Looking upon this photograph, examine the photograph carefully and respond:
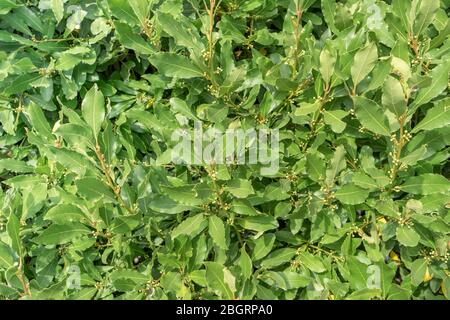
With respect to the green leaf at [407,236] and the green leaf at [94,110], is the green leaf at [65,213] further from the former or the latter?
the green leaf at [407,236]

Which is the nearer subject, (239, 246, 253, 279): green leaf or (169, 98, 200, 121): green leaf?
(239, 246, 253, 279): green leaf

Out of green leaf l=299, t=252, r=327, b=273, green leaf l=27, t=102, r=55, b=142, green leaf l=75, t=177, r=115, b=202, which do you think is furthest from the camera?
green leaf l=27, t=102, r=55, b=142

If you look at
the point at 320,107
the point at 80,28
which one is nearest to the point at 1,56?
the point at 80,28

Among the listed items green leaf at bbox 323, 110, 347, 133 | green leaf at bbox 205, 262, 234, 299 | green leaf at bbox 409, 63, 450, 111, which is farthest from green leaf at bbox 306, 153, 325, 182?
green leaf at bbox 205, 262, 234, 299

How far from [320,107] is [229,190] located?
1.34 ft

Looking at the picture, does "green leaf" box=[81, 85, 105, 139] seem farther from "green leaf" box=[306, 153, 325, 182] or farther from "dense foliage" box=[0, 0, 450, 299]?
→ "green leaf" box=[306, 153, 325, 182]

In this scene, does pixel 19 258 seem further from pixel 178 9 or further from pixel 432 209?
pixel 432 209

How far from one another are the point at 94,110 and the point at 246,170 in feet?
1.72

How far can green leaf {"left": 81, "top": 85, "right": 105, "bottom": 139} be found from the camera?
5.23ft

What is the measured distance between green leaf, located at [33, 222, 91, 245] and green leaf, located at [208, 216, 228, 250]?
1.33 ft

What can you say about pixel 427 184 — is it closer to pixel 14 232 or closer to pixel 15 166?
pixel 14 232

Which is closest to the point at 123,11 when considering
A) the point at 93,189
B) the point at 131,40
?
the point at 131,40

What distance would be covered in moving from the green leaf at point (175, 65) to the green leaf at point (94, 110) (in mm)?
209

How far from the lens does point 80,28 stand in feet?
6.24
